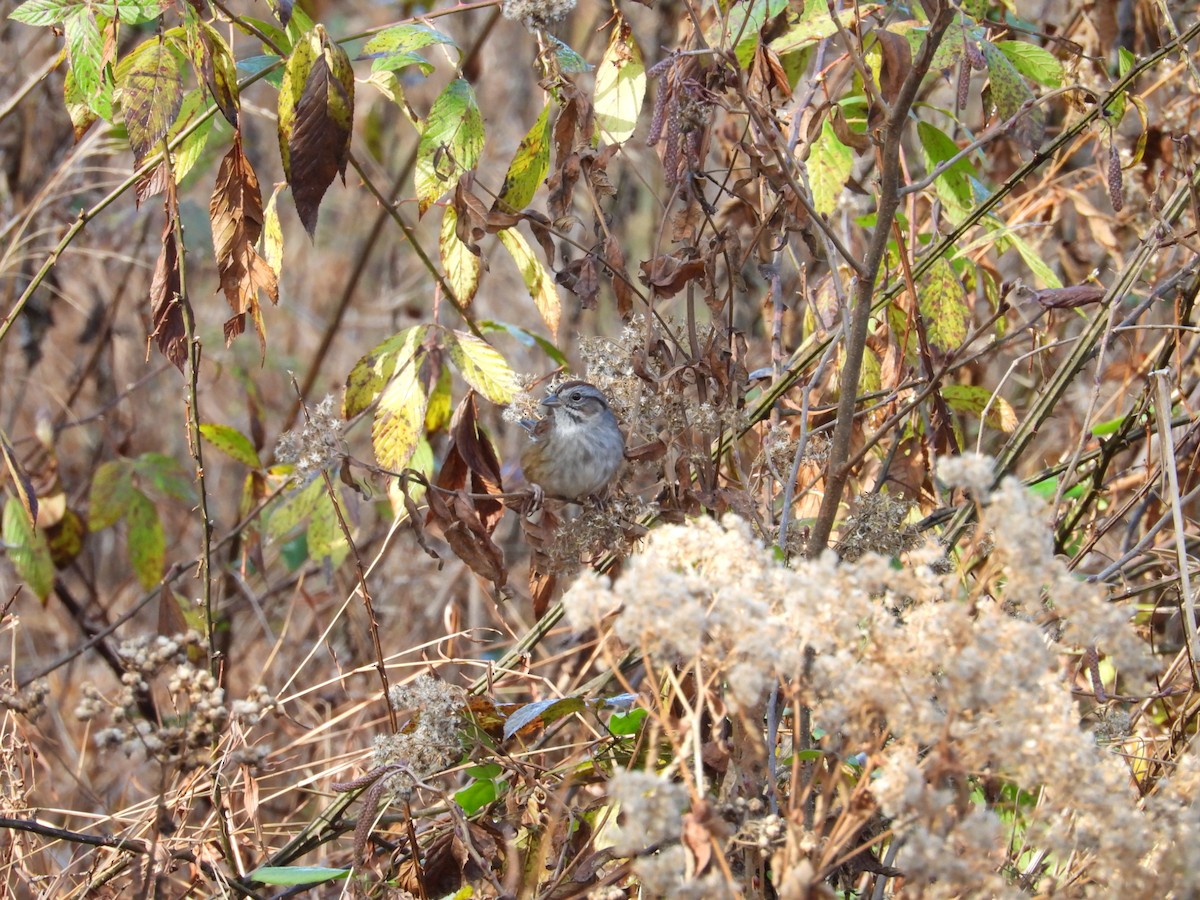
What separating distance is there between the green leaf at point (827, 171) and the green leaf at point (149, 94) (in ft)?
4.44

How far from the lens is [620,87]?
8.13 ft

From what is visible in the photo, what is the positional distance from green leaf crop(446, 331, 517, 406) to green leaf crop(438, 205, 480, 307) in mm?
95

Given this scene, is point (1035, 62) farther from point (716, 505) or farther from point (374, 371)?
point (374, 371)

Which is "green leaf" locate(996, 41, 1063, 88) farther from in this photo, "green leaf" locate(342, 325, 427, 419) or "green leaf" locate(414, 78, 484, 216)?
"green leaf" locate(342, 325, 427, 419)

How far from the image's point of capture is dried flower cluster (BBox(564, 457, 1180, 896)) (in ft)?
4.35

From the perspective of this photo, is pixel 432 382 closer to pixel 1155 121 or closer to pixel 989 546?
pixel 989 546

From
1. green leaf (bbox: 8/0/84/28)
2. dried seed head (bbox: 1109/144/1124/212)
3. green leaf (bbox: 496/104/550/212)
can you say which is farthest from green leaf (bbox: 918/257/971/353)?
green leaf (bbox: 8/0/84/28)

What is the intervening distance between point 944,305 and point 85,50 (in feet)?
6.13

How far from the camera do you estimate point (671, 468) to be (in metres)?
2.34

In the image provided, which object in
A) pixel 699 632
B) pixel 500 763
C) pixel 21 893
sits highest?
pixel 699 632

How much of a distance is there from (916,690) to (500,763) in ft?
3.55

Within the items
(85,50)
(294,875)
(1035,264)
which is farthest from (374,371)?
(1035,264)

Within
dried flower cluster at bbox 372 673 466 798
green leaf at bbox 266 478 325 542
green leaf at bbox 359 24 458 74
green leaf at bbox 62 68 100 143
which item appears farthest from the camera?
green leaf at bbox 266 478 325 542

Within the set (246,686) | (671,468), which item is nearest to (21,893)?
(246,686)
